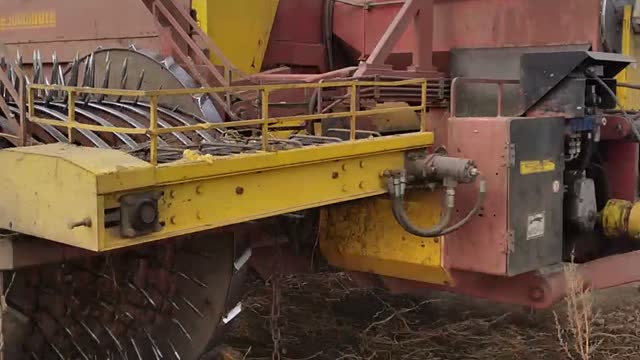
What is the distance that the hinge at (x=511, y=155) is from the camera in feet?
10.8

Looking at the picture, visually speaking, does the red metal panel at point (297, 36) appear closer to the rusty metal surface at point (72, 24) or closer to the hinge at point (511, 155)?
the rusty metal surface at point (72, 24)

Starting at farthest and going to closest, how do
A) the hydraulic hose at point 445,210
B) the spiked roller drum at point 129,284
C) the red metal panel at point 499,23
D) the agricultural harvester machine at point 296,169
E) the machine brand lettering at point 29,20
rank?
the machine brand lettering at point 29,20
the red metal panel at point 499,23
the hydraulic hose at point 445,210
the spiked roller drum at point 129,284
the agricultural harvester machine at point 296,169

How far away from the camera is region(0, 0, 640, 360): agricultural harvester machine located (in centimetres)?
258

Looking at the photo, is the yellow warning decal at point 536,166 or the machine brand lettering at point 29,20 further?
the machine brand lettering at point 29,20

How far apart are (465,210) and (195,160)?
1.34 m

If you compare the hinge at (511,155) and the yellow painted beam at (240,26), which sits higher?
the yellow painted beam at (240,26)

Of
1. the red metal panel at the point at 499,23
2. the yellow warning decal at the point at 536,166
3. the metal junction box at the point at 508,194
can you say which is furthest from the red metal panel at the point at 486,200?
the red metal panel at the point at 499,23

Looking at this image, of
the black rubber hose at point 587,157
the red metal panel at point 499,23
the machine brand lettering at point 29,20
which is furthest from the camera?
the machine brand lettering at point 29,20

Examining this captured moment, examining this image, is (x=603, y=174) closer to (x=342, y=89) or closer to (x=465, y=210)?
(x=465, y=210)

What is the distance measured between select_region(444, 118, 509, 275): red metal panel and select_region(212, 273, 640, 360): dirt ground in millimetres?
1124

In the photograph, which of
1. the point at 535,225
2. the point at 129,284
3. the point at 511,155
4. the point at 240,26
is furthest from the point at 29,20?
the point at 535,225

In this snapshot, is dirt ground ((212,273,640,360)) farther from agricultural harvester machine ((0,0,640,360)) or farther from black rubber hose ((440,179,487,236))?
black rubber hose ((440,179,487,236))

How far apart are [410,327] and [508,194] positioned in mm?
2018

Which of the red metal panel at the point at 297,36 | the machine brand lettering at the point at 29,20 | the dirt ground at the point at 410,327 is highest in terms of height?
the machine brand lettering at the point at 29,20
